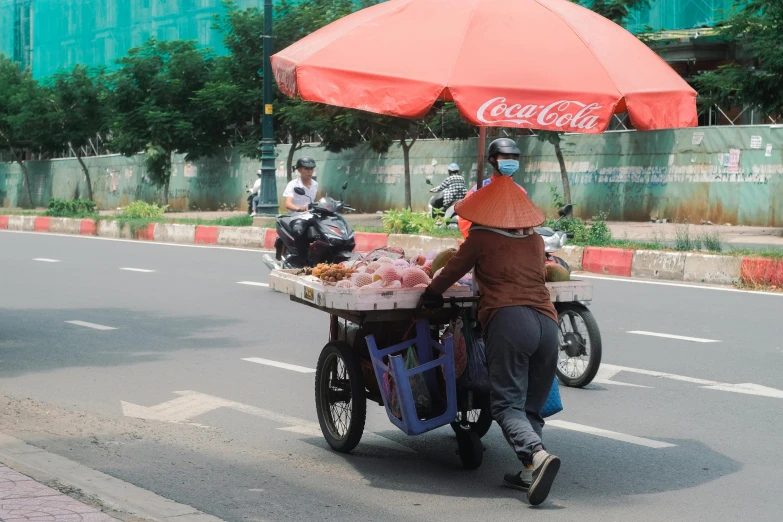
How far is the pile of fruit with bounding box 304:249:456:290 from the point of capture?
19.2ft

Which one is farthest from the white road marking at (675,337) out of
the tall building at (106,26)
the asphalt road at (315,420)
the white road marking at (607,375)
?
the tall building at (106,26)

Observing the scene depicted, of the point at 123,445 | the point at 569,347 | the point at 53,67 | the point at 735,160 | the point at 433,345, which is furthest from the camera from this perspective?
the point at 53,67

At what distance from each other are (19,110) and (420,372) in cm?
4141

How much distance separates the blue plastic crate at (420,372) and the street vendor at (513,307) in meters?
0.30

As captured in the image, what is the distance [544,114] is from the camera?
5430 mm

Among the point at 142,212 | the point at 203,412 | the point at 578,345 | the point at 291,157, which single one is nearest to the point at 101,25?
the point at 291,157

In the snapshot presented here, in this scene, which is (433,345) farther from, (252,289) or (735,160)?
(735,160)

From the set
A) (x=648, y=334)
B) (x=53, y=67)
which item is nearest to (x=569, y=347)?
(x=648, y=334)

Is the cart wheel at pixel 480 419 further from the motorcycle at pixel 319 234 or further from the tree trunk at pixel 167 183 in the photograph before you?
the tree trunk at pixel 167 183

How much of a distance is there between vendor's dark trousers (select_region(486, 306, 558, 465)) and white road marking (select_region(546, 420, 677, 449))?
1.22 meters

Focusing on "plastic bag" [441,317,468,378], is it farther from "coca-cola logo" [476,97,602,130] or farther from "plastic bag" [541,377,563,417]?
"coca-cola logo" [476,97,602,130]

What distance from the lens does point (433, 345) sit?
19.0 ft

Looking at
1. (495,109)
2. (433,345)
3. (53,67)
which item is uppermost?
(53,67)

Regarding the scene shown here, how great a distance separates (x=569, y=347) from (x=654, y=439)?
1653 mm
